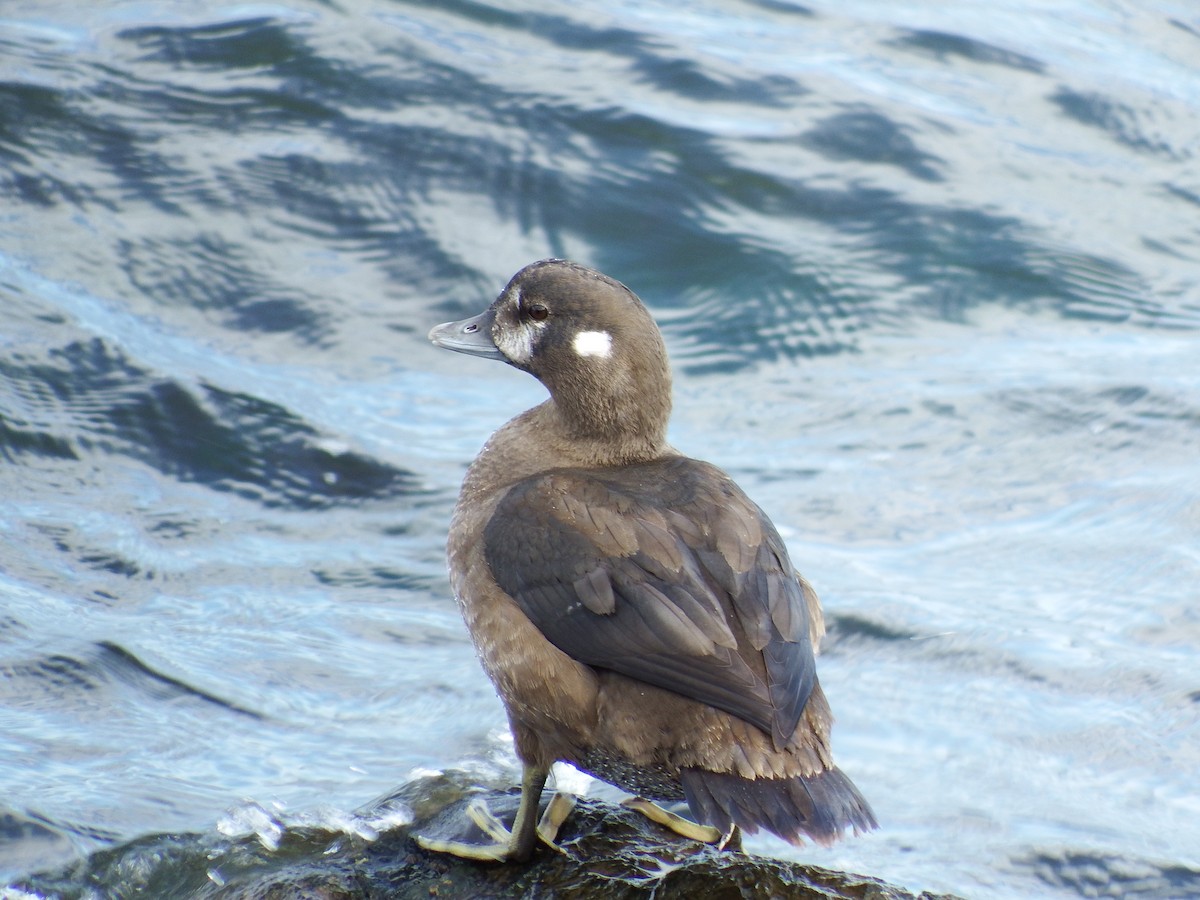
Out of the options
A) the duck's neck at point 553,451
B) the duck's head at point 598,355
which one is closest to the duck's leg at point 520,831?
the duck's neck at point 553,451

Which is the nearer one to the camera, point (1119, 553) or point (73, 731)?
point (73, 731)

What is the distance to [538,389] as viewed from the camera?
7332 mm

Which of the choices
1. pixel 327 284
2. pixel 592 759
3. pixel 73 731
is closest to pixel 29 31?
pixel 327 284

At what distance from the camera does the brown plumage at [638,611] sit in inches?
123

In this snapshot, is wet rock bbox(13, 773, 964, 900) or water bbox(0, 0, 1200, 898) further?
water bbox(0, 0, 1200, 898)

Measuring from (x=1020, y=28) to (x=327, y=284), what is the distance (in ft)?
20.9

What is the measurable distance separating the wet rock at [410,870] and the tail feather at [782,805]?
305 mm

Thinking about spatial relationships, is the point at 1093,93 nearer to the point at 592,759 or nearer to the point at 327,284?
the point at 327,284

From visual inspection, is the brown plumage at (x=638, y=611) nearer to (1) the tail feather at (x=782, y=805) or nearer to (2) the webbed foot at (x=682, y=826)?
(1) the tail feather at (x=782, y=805)

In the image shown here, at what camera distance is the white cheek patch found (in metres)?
4.15

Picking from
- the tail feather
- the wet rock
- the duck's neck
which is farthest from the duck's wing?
the wet rock

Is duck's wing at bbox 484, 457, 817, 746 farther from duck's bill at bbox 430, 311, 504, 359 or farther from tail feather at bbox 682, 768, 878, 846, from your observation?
duck's bill at bbox 430, 311, 504, 359

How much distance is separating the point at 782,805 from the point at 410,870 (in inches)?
A: 38.6

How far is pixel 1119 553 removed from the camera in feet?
18.8
